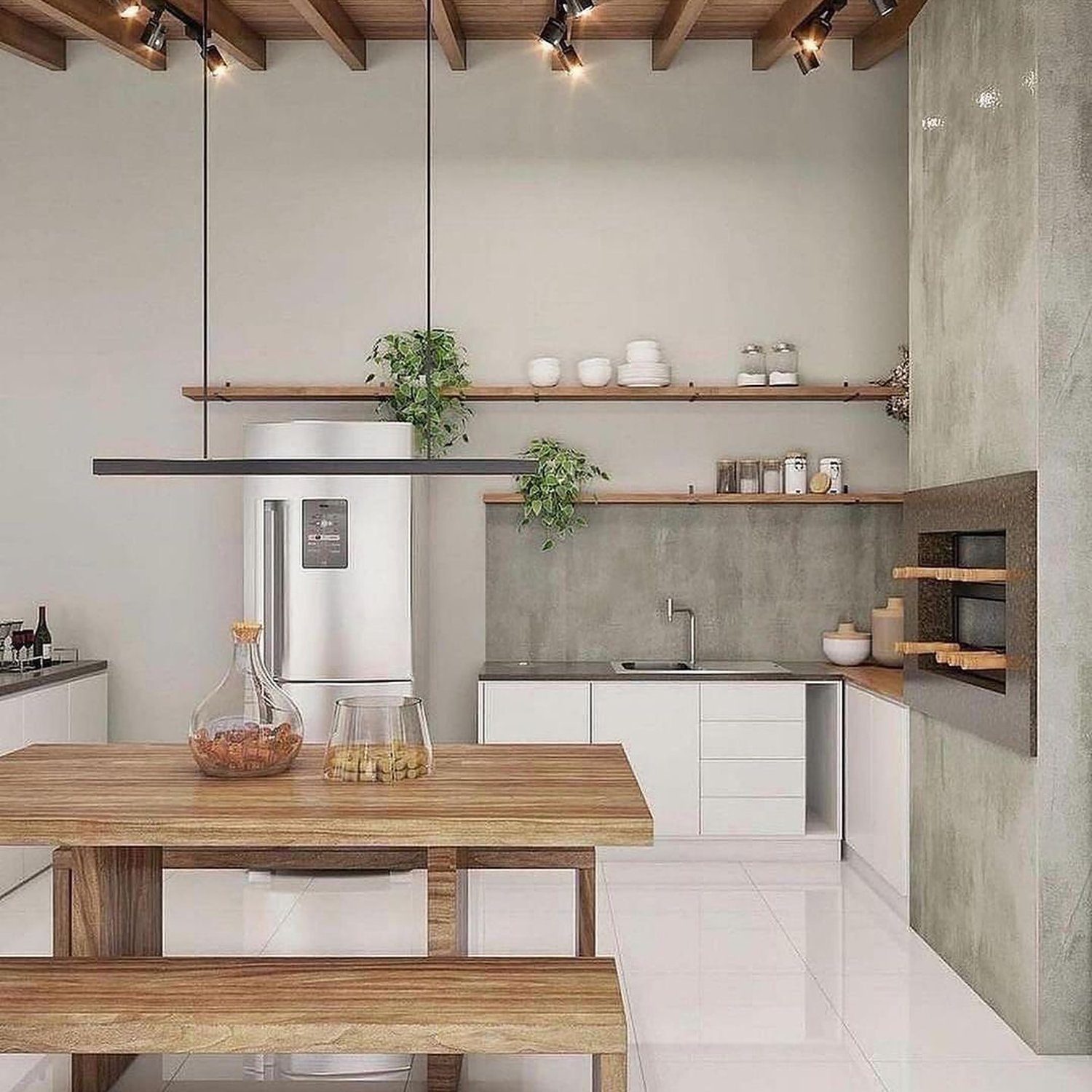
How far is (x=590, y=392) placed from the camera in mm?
6004

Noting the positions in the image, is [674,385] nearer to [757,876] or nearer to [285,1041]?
[757,876]

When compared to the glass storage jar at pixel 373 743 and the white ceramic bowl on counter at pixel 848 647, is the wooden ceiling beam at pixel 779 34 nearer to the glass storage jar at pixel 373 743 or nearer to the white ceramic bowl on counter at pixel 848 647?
the white ceramic bowl on counter at pixel 848 647

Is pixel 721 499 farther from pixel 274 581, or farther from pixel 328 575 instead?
pixel 274 581

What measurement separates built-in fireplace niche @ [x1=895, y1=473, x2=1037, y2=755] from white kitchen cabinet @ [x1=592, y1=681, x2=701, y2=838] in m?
1.21

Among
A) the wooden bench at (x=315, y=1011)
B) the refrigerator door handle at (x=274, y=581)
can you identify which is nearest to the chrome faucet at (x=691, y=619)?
the refrigerator door handle at (x=274, y=581)

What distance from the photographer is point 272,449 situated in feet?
18.1

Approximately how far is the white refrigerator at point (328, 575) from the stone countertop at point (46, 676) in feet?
2.83

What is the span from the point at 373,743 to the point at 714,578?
10.5 feet

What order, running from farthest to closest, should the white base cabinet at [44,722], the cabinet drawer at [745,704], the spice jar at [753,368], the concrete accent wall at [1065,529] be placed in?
1. the spice jar at [753,368]
2. the cabinet drawer at [745,704]
3. the white base cabinet at [44,722]
4. the concrete accent wall at [1065,529]

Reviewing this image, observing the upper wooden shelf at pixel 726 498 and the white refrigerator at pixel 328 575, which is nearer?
the white refrigerator at pixel 328 575

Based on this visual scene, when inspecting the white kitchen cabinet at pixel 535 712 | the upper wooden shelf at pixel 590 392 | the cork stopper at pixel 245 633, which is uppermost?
the upper wooden shelf at pixel 590 392

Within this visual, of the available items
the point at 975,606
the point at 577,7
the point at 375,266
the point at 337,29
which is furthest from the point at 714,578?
→ the point at 337,29

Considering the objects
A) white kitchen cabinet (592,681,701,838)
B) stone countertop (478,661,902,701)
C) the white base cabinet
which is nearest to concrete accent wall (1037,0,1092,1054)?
stone countertop (478,661,902,701)

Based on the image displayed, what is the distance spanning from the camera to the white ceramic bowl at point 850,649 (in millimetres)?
6004
